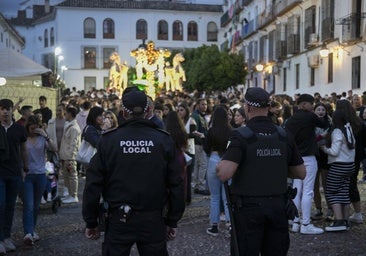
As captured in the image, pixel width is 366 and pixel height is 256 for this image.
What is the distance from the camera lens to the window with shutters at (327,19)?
27328mm

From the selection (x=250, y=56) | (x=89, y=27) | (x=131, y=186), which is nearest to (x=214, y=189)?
(x=131, y=186)

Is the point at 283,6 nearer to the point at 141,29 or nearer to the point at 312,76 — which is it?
the point at 312,76

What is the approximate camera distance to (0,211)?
22.4 ft

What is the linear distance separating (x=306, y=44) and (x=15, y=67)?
20822 mm

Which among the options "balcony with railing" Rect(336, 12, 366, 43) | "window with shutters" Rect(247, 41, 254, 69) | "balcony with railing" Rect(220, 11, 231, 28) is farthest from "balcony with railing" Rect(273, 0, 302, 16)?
"balcony with railing" Rect(220, 11, 231, 28)

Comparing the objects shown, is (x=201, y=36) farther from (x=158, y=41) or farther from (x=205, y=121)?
(x=205, y=121)

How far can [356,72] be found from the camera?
24969 mm

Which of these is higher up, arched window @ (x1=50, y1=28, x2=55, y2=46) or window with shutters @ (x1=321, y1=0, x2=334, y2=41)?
arched window @ (x1=50, y1=28, x2=55, y2=46)

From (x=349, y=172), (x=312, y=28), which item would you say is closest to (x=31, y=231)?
(x=349, y=172)

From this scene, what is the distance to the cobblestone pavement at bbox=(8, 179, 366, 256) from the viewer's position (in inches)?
282

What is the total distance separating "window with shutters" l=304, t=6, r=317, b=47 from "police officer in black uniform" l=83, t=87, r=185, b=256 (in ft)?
88.6

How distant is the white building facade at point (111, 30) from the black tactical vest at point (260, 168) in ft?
196

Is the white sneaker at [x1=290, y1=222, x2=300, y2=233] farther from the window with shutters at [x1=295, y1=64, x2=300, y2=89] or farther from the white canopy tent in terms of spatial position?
the window with shutters at [x1=295, y1=64, x2=300, y2=89]

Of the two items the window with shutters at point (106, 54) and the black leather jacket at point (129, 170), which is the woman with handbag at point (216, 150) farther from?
the window with shutters at point (106, 54)
